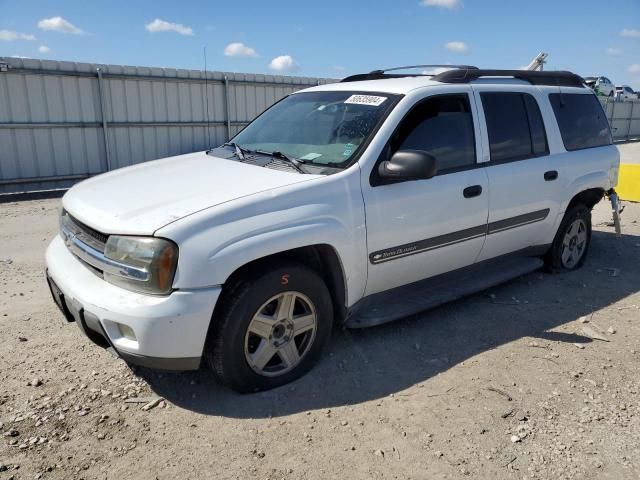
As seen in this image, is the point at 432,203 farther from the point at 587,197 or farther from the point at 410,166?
the point at 587,197

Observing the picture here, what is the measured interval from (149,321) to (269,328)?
732mm

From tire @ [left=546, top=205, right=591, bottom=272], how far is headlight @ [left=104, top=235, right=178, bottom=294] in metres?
3.99

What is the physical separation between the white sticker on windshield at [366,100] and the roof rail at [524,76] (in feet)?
2.00

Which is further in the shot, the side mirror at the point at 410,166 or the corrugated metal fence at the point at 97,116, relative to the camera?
the corrugated metal fence at the point at 97,116

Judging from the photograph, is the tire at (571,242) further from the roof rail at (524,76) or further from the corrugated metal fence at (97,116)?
the corrugated metal fence at (97,116)

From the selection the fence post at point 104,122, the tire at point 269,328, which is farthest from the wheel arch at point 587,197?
the fence post at point 104,122

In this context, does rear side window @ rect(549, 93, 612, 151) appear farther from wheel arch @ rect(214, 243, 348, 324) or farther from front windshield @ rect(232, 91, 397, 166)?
wheel arch @ rect(214, 243, 348, 324)

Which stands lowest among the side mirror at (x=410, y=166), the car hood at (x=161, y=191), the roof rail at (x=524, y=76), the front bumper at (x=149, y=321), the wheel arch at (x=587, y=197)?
the front bumper at (x=149, y=321)

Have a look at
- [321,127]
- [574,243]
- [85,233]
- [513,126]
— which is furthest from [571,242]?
[85,233]

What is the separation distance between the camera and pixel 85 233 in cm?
314

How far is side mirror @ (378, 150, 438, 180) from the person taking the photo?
331 cm

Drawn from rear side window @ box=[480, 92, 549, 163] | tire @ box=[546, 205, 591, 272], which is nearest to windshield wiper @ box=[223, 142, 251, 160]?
rear side window @ box=[480, 92, 549, 163]

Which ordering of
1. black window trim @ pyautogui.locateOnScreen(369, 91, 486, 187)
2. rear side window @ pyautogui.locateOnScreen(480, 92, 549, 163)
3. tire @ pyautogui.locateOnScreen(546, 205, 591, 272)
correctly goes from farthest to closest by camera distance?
tire @ pyautogui.locateOnScreen(546, 205, 591, 272) → rear side window @ pyautogui.locateOnScreen(480, 92, 549, 163) → black window trim @ pyautogui.locateOnScreen(369, 91, 486, 187)

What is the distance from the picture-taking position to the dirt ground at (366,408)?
8.52ft
